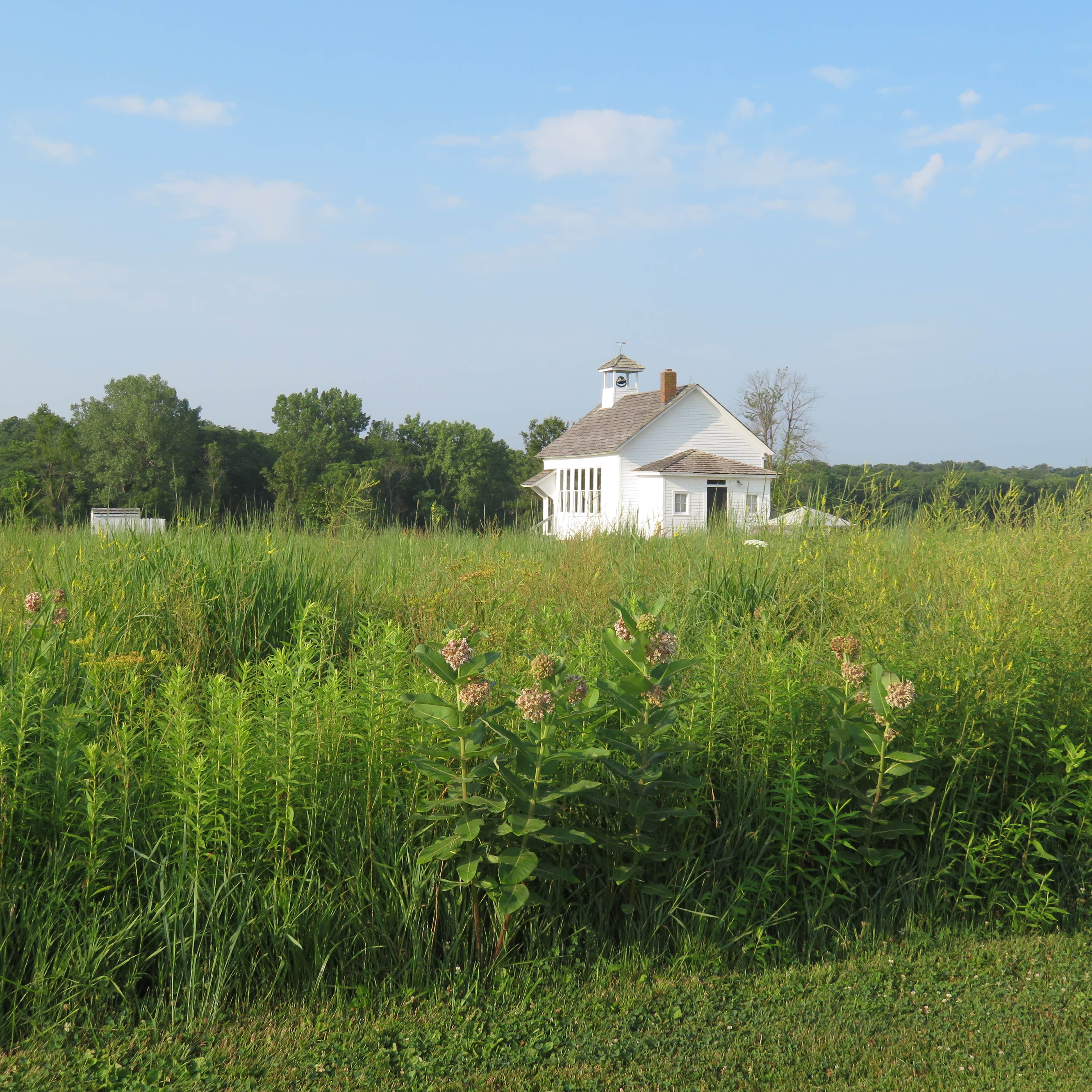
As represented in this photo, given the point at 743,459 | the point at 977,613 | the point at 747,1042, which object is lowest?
the point at 747,1042

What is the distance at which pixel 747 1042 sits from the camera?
2.72 m

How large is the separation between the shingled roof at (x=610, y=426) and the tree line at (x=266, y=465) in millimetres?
3820

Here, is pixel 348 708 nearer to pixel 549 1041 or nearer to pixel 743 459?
pixel 549 1041

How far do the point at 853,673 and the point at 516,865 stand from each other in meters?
1.53

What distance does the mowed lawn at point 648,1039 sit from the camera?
2461mm

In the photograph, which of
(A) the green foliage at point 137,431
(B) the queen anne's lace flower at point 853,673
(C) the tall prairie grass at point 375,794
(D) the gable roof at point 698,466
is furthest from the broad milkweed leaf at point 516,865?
(A) the green foliage at point 137,431

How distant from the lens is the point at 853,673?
3.31m

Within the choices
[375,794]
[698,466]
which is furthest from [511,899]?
[698,466]

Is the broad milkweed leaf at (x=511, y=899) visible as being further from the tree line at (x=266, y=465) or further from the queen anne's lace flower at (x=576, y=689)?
the tree line at (x=266, y=465)

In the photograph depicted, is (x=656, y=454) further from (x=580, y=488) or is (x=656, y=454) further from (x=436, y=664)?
(x=436, y=664)

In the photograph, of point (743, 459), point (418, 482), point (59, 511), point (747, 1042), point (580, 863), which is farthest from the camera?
point (418, 482)

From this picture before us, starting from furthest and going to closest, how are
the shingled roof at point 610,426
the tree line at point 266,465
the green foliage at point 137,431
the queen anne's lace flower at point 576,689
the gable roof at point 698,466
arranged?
1. the green foliage at point 137,431
2. the shingled roof at point 610,426
3. the gable roof at point 698,466
4. the tree line at point 266,465
5. the queen anne's lace flower at point 576,689

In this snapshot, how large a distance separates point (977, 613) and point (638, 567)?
329 centimetres

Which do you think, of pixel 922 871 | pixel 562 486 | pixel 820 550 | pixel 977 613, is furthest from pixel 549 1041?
pixel 562 486
